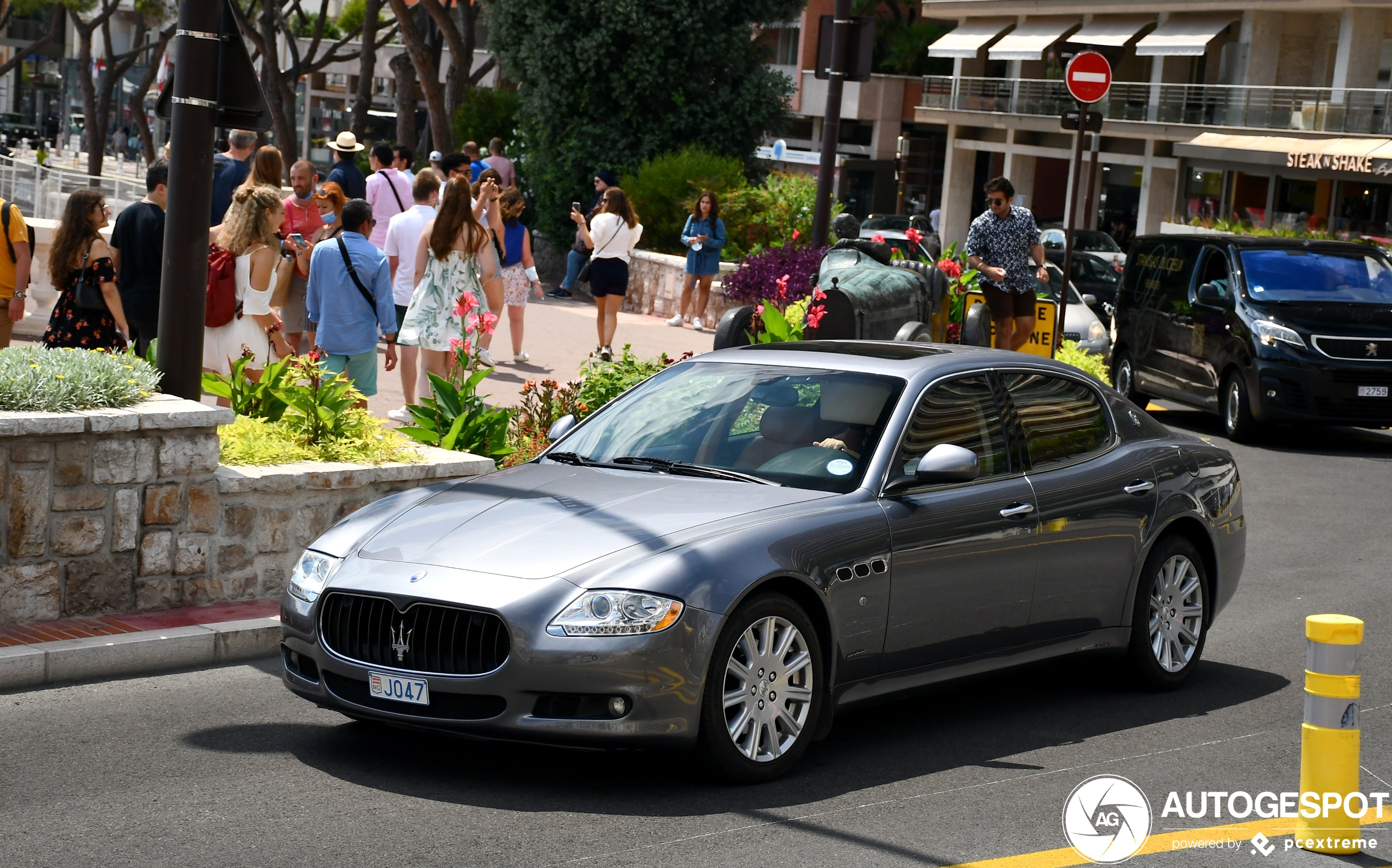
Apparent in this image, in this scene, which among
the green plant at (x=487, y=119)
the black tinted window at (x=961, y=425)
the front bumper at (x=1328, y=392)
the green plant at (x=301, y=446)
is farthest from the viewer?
the green plant at (x=487, y=119)

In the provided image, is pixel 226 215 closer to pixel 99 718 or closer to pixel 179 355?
pixel 179 355

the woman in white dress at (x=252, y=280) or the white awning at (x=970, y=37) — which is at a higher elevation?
the white awning at (x=970, y=37)

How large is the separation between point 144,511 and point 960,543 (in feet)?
11.5

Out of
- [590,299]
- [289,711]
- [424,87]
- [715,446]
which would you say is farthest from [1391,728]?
[424,87]

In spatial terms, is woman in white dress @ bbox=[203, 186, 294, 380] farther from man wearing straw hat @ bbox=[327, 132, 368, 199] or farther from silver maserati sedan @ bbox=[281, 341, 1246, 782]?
man wearing straw hat @ bbox=[327, 132, 368, 199]

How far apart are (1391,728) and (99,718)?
16.6 ft

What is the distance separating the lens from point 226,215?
10.5 m

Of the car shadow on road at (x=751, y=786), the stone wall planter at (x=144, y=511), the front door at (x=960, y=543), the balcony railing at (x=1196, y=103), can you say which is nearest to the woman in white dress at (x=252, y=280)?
the stone wall planter at (x=144, y=511)

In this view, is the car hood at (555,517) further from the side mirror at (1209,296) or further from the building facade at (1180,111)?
the building facade at (1180,111)

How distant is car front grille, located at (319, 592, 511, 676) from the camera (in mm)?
5402

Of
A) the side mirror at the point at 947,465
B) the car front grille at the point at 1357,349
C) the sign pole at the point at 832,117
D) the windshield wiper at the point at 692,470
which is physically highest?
the sign pole at the point at 832,117

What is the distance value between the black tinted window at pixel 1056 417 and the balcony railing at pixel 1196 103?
38.7 meters

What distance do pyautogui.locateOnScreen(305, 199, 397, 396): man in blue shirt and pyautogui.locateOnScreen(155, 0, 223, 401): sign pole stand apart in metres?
2.44

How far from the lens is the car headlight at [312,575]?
5.82 meters
